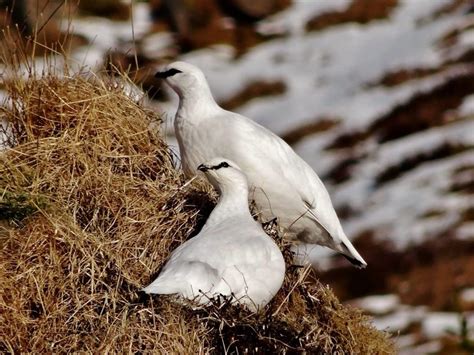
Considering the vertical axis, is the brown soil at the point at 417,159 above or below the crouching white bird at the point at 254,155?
below

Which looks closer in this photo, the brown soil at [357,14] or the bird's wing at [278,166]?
the bird's wing at [278,166]

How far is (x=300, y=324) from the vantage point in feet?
22.0

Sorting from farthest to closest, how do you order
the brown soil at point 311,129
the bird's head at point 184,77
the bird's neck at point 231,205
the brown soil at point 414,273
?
the brown soil at point 311,129
the brown soil at point 414,273
the bird's head at point 184,77
the bird's neck at point 231,205

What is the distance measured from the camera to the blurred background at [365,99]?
2044 centimetres

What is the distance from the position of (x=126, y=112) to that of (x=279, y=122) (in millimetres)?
26580

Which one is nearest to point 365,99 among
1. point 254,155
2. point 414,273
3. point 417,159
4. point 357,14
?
point 417,159

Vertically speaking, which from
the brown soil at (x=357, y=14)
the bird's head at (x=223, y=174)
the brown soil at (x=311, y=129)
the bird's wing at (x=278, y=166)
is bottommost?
the brown soil at (x=357, y=14)

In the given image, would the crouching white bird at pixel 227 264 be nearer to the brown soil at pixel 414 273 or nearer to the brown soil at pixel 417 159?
the brown soil at pixel 414 273

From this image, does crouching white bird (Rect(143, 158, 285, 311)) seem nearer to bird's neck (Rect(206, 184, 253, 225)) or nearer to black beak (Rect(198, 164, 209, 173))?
bird's neck (Rect(206, 184, 253, 225))

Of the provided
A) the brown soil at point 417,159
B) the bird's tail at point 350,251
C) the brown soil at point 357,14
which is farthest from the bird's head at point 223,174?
the brown soil at point 357,14

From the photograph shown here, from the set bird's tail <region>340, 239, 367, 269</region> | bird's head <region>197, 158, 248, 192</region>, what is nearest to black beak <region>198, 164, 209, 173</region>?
bird's head <region>197, 158, 248, 192</region>

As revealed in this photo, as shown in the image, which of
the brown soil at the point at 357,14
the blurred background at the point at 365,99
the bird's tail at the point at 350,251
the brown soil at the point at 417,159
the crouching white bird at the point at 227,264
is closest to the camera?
the crouching white bird at the point at 227,264

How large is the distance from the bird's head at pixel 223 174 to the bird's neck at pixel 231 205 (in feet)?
0.07

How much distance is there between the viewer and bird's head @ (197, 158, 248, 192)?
7.13 metres
